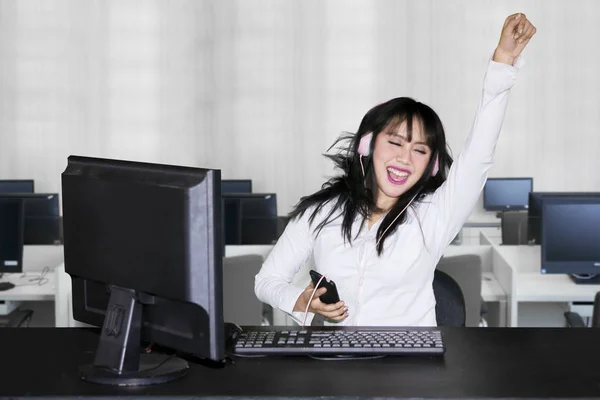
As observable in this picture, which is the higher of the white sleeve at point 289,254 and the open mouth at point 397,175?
the open mouth at point 397,175

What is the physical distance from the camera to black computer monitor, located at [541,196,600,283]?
4.50m

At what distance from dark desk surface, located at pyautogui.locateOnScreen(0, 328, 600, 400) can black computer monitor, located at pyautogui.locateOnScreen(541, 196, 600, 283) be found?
266 centimetres

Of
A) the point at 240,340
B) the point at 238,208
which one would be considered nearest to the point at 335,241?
the point at 240,340

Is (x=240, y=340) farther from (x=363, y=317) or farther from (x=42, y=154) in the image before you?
(x=42, y=154)

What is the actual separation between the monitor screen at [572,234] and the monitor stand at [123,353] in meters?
3.18

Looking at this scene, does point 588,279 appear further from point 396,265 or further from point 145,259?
point 145,259

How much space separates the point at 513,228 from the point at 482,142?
4078 millimetres

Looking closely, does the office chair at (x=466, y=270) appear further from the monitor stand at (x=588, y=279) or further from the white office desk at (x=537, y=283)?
the monitor stand at (x=588, y=279)

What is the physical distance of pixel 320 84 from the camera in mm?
8641

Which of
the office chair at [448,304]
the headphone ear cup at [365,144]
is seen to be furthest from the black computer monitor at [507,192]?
the headphone ear cup at [365,144]

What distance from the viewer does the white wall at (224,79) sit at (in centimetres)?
855

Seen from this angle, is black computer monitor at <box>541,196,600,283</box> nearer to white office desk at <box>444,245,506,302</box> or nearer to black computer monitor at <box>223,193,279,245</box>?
white office desk at <box>444,245,506,302</box>

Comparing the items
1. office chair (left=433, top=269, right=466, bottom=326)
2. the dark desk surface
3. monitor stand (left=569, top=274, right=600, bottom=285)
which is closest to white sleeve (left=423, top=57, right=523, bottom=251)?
office chair (left=433, top=269, right=466, bottom=326)

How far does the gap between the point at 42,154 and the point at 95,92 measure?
0.78 meters
